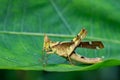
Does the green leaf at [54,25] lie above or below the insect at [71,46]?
above

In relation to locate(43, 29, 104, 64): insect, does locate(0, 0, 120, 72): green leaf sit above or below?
above

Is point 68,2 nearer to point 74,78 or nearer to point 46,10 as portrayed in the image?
point 46,10

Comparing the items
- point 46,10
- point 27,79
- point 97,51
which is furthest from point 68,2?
point 27,79

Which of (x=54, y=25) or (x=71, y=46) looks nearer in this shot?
(x=71, y=46)
